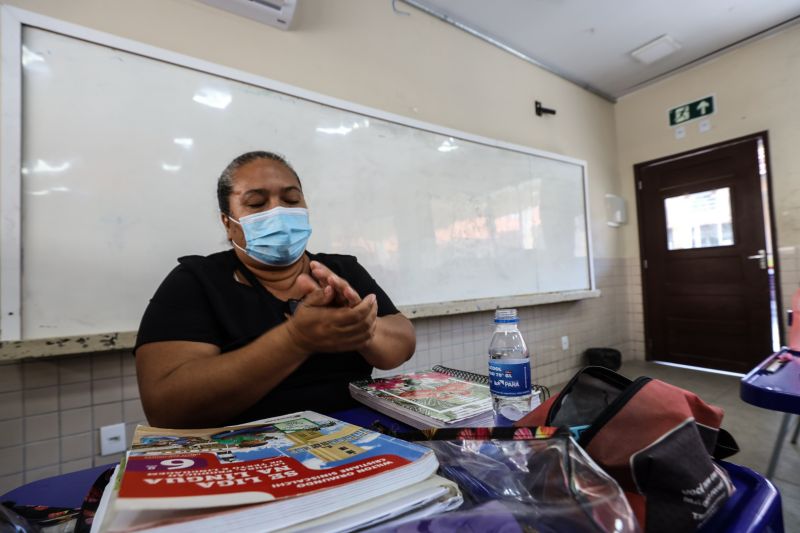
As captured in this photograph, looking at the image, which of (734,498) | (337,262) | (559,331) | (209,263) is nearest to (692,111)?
(559,331)

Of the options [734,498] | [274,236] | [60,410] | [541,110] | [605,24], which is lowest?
[60,410]

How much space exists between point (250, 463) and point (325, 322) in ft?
0.95

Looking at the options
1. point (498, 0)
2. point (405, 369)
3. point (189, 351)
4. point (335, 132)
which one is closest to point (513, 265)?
point (405, 369)

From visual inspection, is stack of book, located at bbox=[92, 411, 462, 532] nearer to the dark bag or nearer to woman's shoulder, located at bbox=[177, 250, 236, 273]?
the dark bag

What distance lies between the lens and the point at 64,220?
1401 millimetres

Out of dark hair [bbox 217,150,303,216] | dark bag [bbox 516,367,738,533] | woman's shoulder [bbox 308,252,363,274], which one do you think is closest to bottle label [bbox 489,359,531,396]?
dark bag [bbox 516,367,738,533]

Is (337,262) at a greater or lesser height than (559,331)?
greater

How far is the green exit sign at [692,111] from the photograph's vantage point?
3555 mm

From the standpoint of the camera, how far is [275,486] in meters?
0.36

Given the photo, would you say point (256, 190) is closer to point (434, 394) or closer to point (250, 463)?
point (434, 394)

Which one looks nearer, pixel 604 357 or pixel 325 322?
pixel 325 322

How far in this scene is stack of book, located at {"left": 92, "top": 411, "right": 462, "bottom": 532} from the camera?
12.6 inches

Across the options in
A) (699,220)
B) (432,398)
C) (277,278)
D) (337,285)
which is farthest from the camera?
(699,220)

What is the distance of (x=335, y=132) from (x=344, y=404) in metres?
1.59
